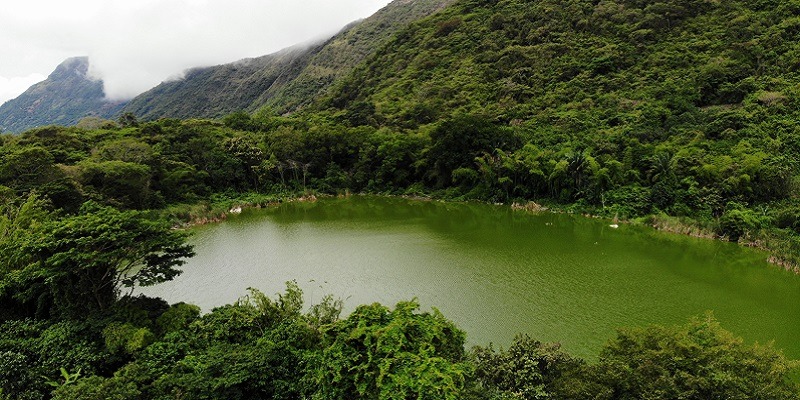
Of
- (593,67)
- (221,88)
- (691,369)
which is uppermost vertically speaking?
(221,88)

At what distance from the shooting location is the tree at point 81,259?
988 cm

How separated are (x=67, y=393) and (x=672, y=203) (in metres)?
29.1

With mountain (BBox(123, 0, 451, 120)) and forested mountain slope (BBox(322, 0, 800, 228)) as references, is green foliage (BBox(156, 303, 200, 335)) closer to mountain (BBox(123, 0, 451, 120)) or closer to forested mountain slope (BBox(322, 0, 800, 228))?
forested mountain slope (BBox(322, 0, 800, 228))

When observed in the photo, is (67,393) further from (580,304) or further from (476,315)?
(580,304)

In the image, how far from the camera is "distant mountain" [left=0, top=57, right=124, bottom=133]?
127938 mm

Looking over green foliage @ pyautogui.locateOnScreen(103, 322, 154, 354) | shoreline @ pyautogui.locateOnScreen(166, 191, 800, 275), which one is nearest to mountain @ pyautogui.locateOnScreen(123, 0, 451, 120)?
shoreline @ pyautogui.locateOnScreen(166, 191, 800, 275)

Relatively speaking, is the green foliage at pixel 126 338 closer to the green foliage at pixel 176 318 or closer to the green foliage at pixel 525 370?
the green foliage at pixel 176 318

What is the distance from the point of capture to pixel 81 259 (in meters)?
9.76

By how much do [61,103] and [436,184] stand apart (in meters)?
152

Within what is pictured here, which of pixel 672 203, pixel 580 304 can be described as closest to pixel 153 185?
pixel 580 304

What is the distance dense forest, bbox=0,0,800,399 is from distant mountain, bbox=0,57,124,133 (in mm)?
92153

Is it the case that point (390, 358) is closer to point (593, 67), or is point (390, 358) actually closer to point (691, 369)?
point (691, 369)

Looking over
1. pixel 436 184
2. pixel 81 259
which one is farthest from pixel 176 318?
pixel 436 184

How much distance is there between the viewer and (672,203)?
25891 mm
